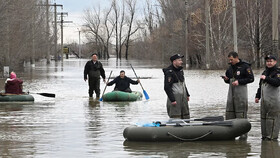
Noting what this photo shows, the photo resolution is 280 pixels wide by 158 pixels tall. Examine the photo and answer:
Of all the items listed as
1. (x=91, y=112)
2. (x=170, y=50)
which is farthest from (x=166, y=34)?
(x=91, y=112)

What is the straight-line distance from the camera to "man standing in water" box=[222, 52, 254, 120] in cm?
1298

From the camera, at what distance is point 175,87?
1330cm

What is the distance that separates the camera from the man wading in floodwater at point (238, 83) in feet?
42.6

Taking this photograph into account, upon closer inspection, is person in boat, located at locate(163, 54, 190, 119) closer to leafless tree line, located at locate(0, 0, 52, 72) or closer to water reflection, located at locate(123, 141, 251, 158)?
water reflection, located at locate(123, 141, 251, 158)

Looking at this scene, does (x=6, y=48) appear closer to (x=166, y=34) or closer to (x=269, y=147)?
(x=269, y=147)

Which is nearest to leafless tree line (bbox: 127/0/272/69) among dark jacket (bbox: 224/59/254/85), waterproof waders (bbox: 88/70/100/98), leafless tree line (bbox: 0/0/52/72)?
leafless tree line (bbox: 0/0/52/72)

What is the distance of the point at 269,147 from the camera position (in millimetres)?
12008

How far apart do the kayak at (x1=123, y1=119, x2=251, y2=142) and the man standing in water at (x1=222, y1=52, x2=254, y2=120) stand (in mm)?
590

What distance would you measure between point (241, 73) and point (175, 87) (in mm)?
1297

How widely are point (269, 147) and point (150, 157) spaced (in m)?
2.27

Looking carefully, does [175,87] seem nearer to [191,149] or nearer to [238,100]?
[238,100]

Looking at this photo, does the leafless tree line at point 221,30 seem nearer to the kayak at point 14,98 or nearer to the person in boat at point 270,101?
the kayak at point 14,98

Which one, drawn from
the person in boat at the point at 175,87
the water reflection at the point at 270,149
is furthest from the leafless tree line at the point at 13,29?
the water reflection at the point at 270,149

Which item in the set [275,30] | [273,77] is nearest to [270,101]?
[273,77]
